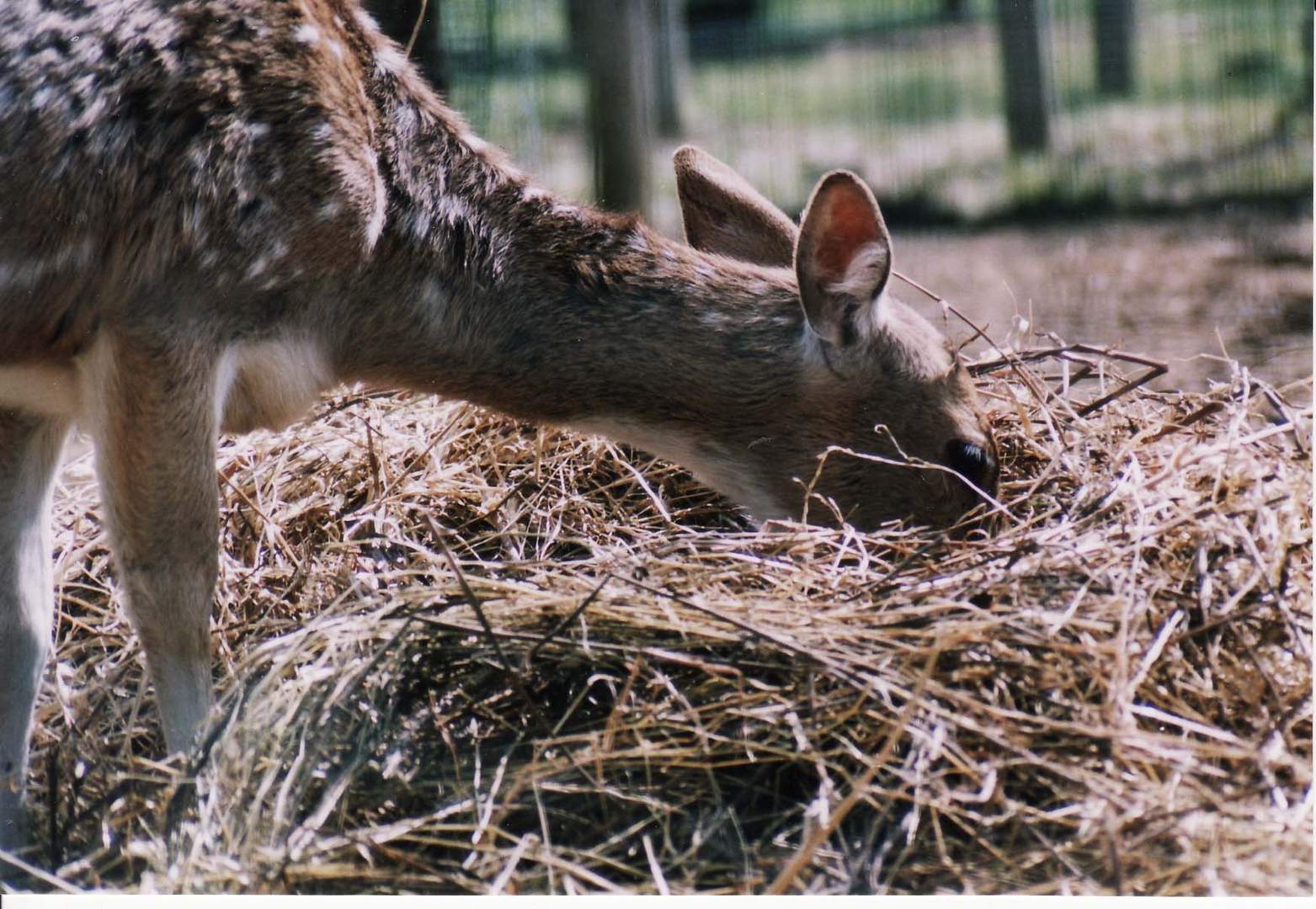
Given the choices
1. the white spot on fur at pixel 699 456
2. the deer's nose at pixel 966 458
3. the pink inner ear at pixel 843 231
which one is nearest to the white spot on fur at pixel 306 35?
the white spot on fur at pixel 699 456

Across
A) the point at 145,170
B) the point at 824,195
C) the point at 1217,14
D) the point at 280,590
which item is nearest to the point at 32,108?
the point at 145,170

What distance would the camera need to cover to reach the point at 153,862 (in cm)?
301

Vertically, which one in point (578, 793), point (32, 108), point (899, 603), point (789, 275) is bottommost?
point (578, 793)

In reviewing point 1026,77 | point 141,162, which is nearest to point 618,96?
point 1026,77

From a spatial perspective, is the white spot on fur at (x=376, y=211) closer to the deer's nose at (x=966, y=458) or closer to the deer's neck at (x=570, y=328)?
the deer's neck at (x=570, y=328)

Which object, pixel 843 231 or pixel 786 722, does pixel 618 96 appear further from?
pixel 786 722

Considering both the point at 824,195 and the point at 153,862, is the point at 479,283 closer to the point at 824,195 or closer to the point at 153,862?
the point at 824,195

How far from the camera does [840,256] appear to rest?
365 cm

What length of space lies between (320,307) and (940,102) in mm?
5600

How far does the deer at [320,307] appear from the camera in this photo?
3273 millimetres

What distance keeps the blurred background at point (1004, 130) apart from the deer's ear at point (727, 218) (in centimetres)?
43

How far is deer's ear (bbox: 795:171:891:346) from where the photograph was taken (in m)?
3.54

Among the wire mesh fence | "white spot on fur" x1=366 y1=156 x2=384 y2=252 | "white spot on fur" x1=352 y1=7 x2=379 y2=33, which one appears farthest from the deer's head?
the wire mesh fence

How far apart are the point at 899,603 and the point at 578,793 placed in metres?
0.73
